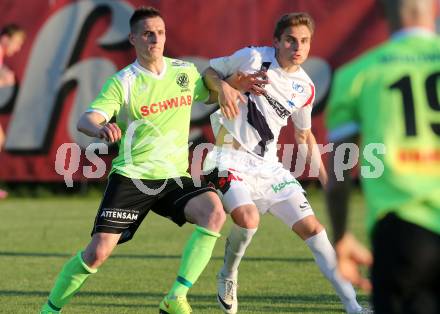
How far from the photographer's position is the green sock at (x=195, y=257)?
6.70 m

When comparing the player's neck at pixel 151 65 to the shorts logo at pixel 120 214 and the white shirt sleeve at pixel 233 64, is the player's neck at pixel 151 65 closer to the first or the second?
the white shirt sleeve at pixel 233 64

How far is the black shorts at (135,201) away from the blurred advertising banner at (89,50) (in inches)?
416

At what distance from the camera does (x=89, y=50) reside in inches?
712

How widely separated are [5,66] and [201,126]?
3.60 meters

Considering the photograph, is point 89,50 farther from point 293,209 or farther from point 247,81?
point 293,209

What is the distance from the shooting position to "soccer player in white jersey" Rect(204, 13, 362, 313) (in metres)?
7.06

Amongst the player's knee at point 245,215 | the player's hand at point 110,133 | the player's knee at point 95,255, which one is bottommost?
the player's knee at point 95,255

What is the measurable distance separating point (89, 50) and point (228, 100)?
1153cm

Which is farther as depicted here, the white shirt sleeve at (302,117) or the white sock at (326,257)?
the white shirt sleeve at (302,117)

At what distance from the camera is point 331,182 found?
147 inches

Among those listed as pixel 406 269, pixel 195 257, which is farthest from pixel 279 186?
pixel 406 269

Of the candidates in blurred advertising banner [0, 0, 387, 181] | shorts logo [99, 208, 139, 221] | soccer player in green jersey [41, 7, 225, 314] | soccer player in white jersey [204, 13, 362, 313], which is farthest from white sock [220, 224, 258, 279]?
blurred advertising banner [0, 0, 387, 181]

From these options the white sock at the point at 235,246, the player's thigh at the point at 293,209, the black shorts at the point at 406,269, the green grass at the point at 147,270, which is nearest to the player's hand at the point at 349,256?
the black shorts at the point at 406,269

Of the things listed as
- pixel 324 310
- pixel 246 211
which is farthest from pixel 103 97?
pixel 324 310
